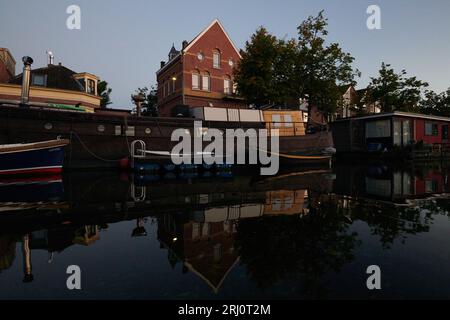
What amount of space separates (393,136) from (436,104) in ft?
126

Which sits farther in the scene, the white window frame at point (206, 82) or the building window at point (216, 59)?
the building window at point (216, 59)

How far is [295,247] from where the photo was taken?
14.2ft

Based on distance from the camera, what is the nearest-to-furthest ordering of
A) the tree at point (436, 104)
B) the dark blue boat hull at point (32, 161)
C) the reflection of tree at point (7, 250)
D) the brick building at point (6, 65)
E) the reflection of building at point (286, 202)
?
the reflection of tree at point (7, 250) → the reflection of building at point (286, 202) → the dark blue boat hull at point (32, 161) → the brick building at point (6, 65) → the tree at point (436, 104)

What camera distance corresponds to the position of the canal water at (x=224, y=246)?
3.14m

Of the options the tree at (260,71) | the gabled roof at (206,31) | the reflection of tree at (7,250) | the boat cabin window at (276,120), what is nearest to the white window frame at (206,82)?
the gabled roof at (206,31)

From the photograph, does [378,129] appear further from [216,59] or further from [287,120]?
[216,59]

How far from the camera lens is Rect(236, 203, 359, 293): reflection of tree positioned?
3467 millimetres

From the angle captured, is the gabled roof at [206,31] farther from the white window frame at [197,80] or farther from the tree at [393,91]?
the tree at [393,91]

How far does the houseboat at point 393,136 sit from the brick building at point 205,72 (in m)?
14.4

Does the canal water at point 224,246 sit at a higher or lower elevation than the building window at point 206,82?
lower

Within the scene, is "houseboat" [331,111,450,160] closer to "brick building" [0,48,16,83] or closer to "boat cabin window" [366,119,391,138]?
"boat cabin window" [366,119,391,138]

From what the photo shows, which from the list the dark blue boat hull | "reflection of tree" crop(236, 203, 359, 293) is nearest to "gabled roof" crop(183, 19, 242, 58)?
the dark blue boat hull

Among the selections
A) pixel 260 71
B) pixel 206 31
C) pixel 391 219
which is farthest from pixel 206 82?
pixel 391 219

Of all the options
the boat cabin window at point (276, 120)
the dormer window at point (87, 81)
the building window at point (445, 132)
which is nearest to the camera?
the boat cabin window at point (276, 120)
